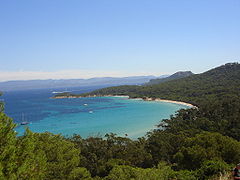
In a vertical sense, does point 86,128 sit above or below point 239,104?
below

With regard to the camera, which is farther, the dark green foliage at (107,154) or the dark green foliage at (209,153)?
the dark green foliage at (107,154)

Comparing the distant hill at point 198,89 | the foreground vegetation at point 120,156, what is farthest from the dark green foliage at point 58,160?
the distant hill at point 198,89

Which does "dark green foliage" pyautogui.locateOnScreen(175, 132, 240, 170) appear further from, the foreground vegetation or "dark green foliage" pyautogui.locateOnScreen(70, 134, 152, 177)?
"dark green foliage" pyautogui.locateOnScreen(70, 134, 152, 177)

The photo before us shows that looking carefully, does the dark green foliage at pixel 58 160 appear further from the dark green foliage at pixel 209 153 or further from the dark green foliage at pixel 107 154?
the dark green foliage at pixel 209 153

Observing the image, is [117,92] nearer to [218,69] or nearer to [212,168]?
[218,69]

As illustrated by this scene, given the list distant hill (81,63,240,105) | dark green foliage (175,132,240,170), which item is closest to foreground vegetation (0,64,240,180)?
dark green foliage (175,132,240,170)

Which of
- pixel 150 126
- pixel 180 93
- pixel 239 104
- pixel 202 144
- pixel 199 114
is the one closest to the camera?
pixel 202 144

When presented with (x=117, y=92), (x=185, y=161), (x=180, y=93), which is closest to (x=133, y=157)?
(x=185, y=161)

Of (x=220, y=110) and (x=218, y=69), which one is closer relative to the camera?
(x=220, y=110)

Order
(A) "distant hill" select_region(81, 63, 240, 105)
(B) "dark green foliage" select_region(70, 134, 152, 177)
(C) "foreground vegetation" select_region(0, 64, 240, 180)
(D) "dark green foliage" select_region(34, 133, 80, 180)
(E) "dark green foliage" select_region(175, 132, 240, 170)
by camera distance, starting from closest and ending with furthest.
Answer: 1. (C) "foreground vegetation" select_region(0, 64, 240, 180)
2. (D) "dark green foliage" select_region(34, 133, 80, 180)
3. (E) "dark green foliage" select_region(175, 132, 240, 170)
4. (B) "dark green foliage" select_region(70, 134, 152, 177)
5. (A) "distant hill" select_region(81, 63, 240, 105)

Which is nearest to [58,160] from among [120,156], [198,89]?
[120,156]

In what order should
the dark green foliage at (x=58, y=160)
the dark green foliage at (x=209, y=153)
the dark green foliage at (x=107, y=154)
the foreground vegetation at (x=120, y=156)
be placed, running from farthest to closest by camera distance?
the dark green foliage at (x=107, y=154) < the dark green foliage at (x=209, y=153) < the dark green foliage at (x=58, y=160) < the foreground vegetation at (x=120, y=156)
